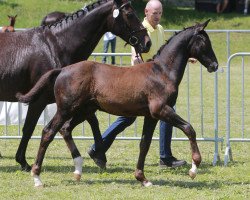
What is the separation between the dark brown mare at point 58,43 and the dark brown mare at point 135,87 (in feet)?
2.01

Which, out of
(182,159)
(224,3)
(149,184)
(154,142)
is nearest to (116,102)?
(149,184)

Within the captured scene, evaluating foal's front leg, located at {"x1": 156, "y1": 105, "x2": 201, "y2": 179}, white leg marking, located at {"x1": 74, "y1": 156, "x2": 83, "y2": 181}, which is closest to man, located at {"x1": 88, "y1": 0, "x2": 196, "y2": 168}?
white leg marking, located at {"x1": 74, "y1": 156, "x2": 83, "y2": 181}

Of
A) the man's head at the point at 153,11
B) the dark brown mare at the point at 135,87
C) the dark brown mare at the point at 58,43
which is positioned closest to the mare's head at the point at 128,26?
the dark brown mare at the point at 58,43

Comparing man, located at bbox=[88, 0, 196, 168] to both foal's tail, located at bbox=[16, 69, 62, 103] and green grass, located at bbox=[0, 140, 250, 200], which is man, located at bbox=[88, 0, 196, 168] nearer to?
green grass, located at bbox=[0, 140, 250, 200]

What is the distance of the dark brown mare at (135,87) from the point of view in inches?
336

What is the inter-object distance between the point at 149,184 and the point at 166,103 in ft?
3.18

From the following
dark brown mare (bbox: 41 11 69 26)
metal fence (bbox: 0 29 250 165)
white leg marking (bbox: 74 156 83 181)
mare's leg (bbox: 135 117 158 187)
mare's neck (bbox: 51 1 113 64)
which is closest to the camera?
mare's leg (bbox: 135 117 158 187)

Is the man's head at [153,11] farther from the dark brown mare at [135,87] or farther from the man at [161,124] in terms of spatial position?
the dark brown mare at [135,87]

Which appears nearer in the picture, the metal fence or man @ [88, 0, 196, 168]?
man @ [88, 0, 196, 168]

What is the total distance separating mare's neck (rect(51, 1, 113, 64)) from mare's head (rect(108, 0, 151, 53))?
0.42 ft

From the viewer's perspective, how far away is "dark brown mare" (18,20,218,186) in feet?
28.0

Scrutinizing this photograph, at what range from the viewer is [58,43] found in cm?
958

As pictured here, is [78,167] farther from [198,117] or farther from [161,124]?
[198,117]

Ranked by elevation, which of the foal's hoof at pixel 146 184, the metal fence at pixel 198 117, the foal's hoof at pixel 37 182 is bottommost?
the metal fence at pixel 198 117
